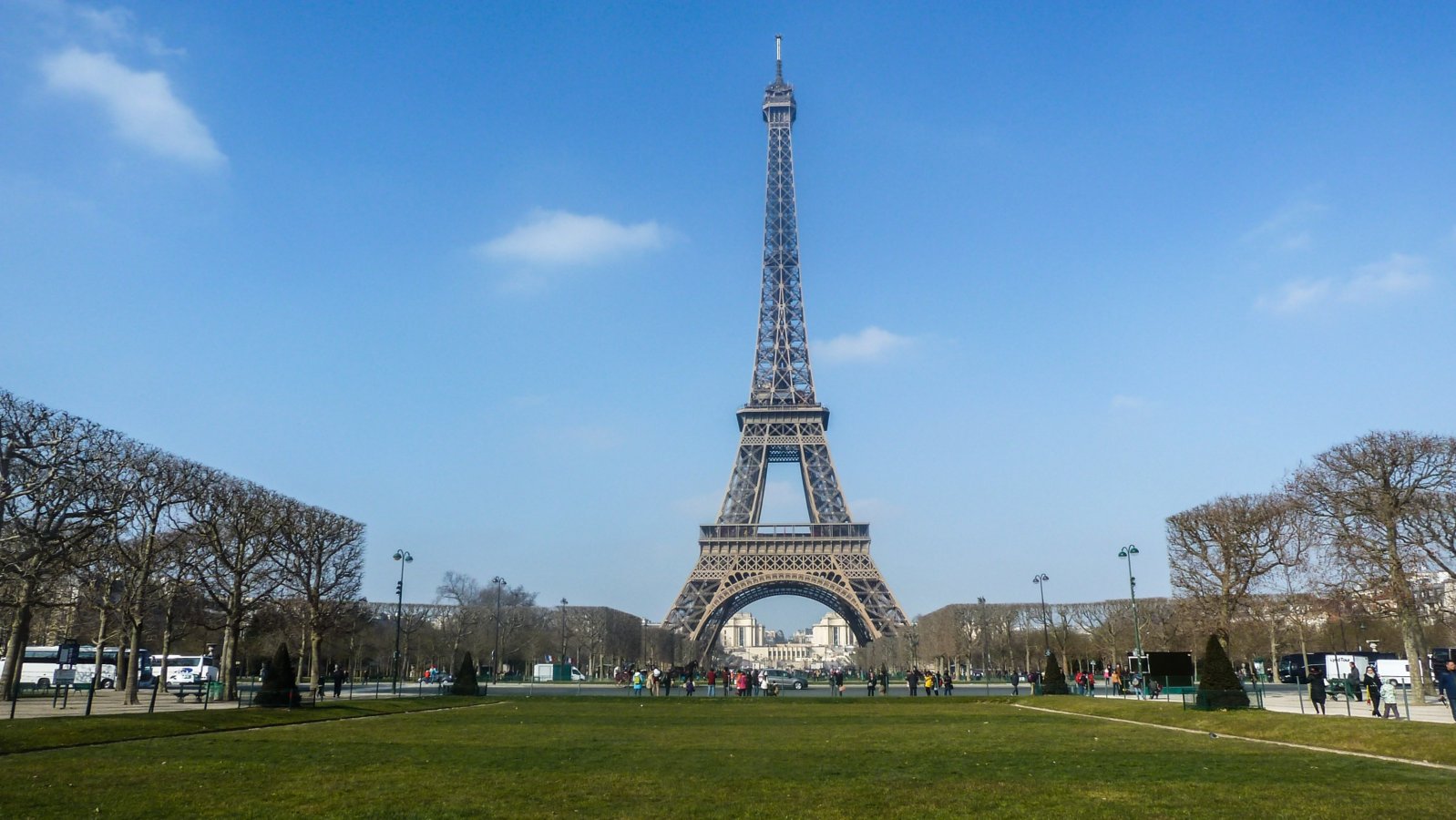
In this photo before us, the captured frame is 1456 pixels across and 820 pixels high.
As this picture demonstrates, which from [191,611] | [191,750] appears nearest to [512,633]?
[191,611]

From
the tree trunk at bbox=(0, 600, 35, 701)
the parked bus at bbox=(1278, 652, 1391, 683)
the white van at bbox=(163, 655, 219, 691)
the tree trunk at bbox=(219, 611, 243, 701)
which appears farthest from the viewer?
the white van at bbox=(163, 655, 219, 691)

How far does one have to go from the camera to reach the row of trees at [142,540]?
3491cm

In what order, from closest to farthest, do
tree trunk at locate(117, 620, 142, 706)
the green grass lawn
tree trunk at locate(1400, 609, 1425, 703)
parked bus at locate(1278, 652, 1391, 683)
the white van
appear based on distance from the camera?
1. the green grass lawn
2. tree trunk at locate(1400, 609, 1425, 703)
3. tree trunk at locate(117, 620, 142, 706)
4. parked bus at locate(1278, 652, 1391, 683)
5. the white van

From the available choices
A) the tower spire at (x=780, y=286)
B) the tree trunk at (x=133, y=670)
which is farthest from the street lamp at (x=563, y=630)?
the tree trunk at (x=133, y=670)

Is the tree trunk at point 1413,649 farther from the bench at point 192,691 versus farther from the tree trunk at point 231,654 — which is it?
the bench at point 192,691

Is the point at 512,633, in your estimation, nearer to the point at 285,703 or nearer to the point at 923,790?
the point at 285,703

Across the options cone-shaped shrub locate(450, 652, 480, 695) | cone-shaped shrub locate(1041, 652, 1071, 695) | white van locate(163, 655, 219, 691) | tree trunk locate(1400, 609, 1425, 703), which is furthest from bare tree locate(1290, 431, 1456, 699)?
white van locate(163, 655, 219, 691)

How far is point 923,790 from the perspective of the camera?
15367mm

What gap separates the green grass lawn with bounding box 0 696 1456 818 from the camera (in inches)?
539

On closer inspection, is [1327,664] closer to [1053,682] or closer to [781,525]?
[1053,682]

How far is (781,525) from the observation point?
316 ft

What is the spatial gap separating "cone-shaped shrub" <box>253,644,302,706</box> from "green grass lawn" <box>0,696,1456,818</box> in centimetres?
867

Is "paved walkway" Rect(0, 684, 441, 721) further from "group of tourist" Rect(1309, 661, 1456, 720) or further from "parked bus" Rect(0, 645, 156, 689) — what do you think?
"group of tourist" Rect(1309, 661, 1456, 720)

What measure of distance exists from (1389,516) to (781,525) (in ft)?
195
